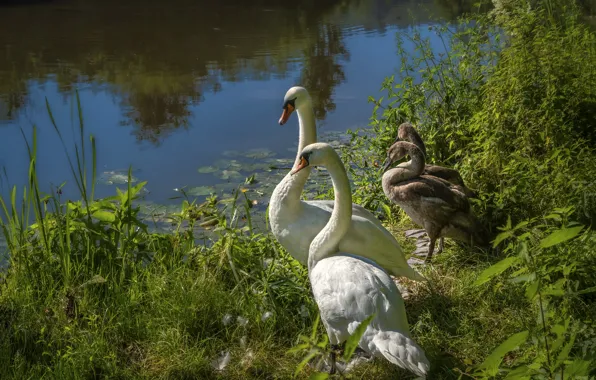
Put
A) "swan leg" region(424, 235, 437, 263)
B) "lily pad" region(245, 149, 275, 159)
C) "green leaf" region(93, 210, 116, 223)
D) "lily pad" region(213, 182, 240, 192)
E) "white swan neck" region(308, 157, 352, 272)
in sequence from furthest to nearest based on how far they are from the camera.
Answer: "lily pad" region(245, 149, 275, 159) → "lily pad" region(213, 182, 240, 192) → "swan leg" region(424, 235, 437, 263) → "green leaf" region(93, 210, 116, 223) → "white swan neck" region(308, 157, 352, 272)

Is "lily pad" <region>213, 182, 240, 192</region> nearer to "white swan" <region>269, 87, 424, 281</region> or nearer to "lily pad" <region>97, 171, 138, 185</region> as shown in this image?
"lily pad" <region>97, 171, 138, 185</region>

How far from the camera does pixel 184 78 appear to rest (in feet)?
37.8

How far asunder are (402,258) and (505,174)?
1.31 metres

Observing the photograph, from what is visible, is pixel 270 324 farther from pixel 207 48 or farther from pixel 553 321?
pixel 207 48

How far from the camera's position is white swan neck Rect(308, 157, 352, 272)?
13.5 feet

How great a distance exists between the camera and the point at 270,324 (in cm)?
417

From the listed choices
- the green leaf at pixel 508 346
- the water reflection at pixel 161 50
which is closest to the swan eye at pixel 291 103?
the green leaf at pixel 508 346

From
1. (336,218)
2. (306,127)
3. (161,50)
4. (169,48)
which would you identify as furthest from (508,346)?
(169,48)

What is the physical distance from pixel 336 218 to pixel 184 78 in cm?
797

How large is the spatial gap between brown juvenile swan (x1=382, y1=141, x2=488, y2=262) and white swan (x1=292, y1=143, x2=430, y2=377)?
0.91 meters

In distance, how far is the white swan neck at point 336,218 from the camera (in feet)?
13.5

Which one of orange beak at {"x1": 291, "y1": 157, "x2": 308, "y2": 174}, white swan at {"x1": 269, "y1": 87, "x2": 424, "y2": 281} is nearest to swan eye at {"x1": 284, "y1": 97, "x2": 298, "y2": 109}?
white swan at {"x1": 269, "y1": 87, "x2": 424, "y2": 281}

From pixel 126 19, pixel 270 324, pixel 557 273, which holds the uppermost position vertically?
pixel 126 19

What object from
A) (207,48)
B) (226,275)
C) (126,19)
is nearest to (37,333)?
(226,275)
